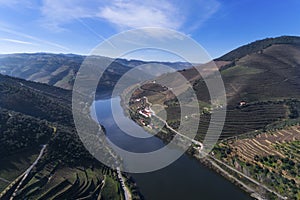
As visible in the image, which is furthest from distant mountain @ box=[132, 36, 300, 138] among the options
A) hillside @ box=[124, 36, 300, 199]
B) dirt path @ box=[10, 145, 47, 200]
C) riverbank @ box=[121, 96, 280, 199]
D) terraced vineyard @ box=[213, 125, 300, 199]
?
dirt path @ box=[10, 145, 47, 200]

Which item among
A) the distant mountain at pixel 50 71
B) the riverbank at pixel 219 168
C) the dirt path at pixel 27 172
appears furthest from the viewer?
the distant mountain at pixel 50 71

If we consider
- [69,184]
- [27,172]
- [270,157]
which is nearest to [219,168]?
[270,157]

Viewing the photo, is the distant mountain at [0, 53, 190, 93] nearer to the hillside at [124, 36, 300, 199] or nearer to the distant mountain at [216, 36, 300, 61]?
the hillside at [124, 36, 300, 199]

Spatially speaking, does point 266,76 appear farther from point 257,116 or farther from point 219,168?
point 219,168

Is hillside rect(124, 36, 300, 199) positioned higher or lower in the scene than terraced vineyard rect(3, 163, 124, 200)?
higher

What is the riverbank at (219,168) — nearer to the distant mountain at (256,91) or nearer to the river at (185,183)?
the river at (185,183)

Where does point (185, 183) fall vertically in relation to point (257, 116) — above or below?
below

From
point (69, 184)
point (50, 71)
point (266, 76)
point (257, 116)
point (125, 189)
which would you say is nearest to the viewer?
point (69, 184)

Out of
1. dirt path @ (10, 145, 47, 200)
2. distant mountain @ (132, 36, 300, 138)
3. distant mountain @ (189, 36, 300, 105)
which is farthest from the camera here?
distant mountain @ (189, 36, 300, 105)

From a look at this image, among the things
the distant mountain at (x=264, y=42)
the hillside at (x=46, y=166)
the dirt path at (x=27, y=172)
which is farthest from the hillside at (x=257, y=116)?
the dirt path at (x=27, y=172)

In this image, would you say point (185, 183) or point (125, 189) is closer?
point (125, 189)

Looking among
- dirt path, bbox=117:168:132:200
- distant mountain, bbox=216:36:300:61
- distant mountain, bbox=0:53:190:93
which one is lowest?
dirt path, bbox=117:168:132:200
